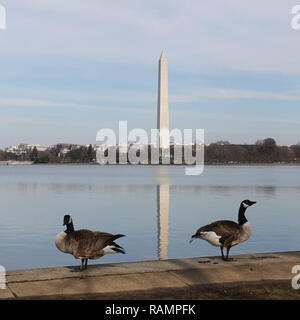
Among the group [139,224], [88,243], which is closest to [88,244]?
[88,243]

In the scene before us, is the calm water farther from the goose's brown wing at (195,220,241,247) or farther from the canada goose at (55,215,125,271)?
the canada goose at (55,215,125,271)

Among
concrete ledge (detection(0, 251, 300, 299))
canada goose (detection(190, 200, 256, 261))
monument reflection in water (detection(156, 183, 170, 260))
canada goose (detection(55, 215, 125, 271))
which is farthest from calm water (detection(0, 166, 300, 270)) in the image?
canada goose (detection(55, 215, 125, 271))

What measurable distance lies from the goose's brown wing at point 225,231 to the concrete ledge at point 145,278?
0.52 m

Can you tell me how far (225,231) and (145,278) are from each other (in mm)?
2028

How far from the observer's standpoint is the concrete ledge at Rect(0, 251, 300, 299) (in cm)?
828

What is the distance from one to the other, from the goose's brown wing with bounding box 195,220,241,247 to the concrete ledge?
520 mm

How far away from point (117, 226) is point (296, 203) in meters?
21.0

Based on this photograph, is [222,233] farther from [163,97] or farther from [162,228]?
[163,97]

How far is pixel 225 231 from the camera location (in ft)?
33.0

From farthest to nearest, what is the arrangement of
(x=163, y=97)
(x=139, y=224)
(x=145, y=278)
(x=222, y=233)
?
1. (x=163, y=97)
2. (x=139, y=224)
3. (x=222, y=233)
4. (x=145, y=278)

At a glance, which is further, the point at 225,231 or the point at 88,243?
the point at 225,231
